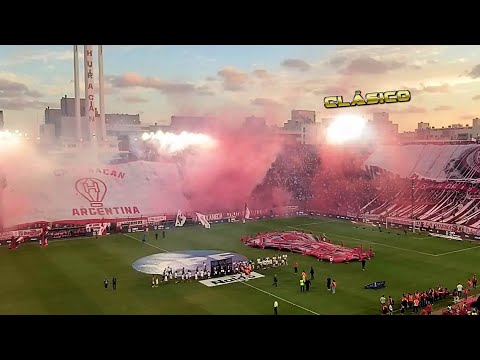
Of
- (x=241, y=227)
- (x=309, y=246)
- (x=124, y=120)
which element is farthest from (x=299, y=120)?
(x=124, y=120)

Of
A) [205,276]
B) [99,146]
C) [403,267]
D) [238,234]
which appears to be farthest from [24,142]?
[403,267]

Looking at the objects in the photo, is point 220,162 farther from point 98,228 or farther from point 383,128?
point 383,128

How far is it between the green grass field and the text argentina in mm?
3370

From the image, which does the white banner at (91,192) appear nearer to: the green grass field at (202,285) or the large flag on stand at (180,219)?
the large flag on stand at (180,219)

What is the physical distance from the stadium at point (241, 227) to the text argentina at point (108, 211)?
13cm

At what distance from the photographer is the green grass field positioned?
2264 centimetres

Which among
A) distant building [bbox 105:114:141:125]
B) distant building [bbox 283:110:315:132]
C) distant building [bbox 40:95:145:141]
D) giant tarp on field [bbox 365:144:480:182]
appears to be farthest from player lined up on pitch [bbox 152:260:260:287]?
distant building [bbox 105:114:141:125]

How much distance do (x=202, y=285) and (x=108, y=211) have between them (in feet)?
63.1

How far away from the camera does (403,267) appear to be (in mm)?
29641

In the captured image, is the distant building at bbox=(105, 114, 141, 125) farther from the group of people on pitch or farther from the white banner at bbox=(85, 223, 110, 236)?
the group of people on pitch

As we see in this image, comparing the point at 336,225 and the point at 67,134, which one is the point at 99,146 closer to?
the point at 67,134

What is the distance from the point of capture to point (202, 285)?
25.6 meters
